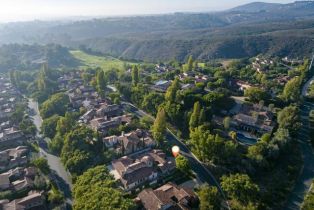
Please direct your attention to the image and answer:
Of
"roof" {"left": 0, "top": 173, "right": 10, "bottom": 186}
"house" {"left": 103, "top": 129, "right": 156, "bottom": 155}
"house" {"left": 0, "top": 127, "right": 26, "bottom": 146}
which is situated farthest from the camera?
"house" {"left": 0, "top": 127, "right": 26, "bottom": 146}

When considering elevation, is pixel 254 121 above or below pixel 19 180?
above

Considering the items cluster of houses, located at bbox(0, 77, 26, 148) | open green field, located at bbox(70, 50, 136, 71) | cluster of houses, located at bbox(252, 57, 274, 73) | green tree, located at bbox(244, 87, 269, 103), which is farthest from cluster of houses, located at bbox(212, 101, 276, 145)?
open green field, located at bbox(70, 50, 136, 71)

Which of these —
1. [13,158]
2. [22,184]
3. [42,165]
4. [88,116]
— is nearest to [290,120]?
[88,116]

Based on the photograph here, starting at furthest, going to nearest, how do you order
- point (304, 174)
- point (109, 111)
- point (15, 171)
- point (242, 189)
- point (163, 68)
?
point (163, 68)
point (109, 111)
point (304, 174)
point (15, 171)
point (242, 189)

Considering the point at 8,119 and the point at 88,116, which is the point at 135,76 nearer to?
the point at 88,116

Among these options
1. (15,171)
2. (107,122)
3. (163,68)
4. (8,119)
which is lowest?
(163,68)

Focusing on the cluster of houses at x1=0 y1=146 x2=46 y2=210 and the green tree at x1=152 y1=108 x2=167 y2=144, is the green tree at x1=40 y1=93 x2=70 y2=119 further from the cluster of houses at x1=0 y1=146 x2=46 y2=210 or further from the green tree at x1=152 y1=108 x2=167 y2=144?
the green tree at x1=152 y1=108 x2=167 y2=144

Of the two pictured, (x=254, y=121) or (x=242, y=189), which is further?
(x=254, y=121)

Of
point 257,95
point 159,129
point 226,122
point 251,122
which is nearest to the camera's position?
point 159,129
